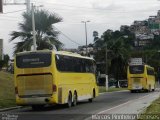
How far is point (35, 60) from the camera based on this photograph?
26.5 m

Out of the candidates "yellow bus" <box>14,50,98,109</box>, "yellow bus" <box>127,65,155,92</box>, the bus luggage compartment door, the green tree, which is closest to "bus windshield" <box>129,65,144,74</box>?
"yellow bus" <box>127,65,155,92</box>

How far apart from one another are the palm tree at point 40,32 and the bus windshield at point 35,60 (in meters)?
18.3

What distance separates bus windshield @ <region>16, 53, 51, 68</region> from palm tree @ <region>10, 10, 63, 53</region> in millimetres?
18313

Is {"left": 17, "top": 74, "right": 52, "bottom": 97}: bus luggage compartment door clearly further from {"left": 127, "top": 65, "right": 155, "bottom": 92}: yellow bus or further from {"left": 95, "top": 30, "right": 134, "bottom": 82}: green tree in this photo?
{"left": 95, "top": 30, "right": 134, "bottom": 82}: green tree

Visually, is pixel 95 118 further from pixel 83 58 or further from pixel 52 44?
pixel 52 44

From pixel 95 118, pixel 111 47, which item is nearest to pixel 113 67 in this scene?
pixel 111 47

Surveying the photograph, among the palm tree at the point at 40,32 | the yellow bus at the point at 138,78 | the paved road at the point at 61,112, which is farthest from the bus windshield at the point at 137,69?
the paved road at the point at 61,112

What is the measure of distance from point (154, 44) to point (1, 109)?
90711mm

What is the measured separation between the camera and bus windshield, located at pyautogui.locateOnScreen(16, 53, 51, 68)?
26406 mm

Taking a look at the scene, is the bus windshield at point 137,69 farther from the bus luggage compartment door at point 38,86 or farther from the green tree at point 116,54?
the green tree at point 116,54

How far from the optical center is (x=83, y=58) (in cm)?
3238

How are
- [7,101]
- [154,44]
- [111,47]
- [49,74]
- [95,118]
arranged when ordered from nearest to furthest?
[95,118] → [49,74] → [7,101] → [111,47] → [154,44]

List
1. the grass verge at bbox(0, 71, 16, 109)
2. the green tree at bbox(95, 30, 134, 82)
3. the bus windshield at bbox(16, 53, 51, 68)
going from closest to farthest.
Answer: the bus windshield at bbox(16, 53, 51, 68) < the grass verge at bbox(0, 71, 16, 109) < the green tree at bbox(95, 30, 134, 82)

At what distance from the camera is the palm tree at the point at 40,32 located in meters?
45.5
